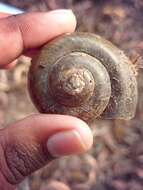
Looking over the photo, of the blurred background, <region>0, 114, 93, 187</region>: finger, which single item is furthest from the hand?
the blurred background

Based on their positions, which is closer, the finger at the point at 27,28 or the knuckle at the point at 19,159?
the knuckle at the point at 19,159

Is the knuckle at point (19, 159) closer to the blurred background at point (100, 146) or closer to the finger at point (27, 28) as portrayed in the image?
the finger at point (27, 28)

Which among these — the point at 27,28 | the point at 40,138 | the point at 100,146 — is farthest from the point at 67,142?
the point at 100,146

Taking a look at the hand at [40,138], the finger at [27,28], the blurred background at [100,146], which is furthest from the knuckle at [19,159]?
the blurred background at [100,146]

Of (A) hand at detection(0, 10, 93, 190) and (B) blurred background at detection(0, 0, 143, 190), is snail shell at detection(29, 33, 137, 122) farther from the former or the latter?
(B) blurred background at detection(0, 0, 143, 190)

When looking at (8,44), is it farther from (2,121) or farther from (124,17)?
(124,17)
